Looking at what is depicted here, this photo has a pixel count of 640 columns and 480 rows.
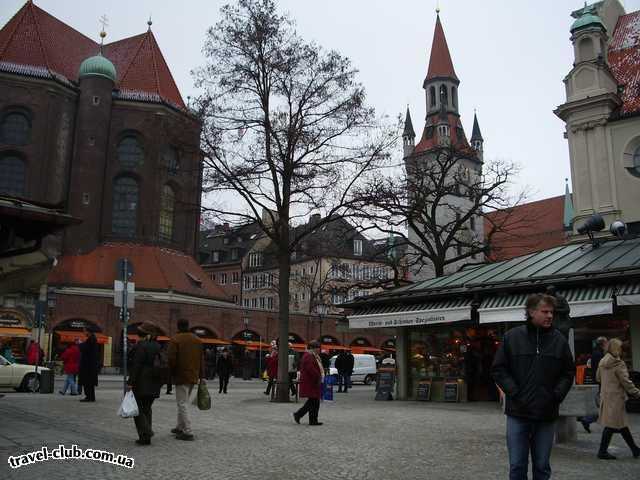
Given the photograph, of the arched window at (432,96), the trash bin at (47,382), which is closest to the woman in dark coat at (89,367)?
the trash bin at (47,382)

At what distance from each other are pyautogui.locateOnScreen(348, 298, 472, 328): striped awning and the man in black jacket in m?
12.5

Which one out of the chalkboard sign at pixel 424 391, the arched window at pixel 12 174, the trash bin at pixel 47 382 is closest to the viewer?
the chalkboard sign at pixel 424 391

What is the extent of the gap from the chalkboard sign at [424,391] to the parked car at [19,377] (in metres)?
12.2

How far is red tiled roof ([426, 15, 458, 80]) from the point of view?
90.3 metres

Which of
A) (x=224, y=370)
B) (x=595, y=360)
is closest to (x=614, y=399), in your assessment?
(x=595, y=360)

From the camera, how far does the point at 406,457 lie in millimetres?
8938

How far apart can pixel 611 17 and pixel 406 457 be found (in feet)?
122

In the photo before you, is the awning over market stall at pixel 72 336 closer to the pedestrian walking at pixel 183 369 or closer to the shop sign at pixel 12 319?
the shop sign at pixel 12 319

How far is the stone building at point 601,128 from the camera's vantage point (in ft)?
105

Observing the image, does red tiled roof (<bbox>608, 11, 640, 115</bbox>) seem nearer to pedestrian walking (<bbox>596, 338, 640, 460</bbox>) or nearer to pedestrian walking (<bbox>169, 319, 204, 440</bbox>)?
pedestrian walking (<bbox>596, 338, 640, 460</bbox>)

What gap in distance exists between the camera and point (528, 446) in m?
5.38

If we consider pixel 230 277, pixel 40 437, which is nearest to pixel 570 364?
pixel 40 437

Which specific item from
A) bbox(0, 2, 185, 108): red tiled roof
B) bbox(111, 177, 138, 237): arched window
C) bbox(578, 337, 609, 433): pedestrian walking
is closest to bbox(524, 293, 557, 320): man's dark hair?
bbox(578, 337, 609, 433): pedestrian walking

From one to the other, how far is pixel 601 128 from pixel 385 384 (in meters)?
19.0
